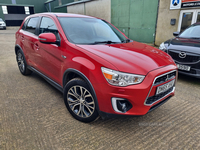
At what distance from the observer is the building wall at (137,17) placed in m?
10.9

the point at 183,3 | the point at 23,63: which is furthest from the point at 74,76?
the point at 183,3

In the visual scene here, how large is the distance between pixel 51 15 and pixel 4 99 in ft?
6.37

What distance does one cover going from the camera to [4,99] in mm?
3162

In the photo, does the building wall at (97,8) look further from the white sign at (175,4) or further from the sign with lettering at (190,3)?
the sign with lettering at (190,3)

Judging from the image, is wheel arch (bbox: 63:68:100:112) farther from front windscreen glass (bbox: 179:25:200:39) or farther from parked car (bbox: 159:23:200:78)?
front windscreen glass (bbox: 179:25:200:39)

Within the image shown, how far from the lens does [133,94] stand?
1.93 m

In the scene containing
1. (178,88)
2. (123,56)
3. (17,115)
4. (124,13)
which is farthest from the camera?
(124,13)

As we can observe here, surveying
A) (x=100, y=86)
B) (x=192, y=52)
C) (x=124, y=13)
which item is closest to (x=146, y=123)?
(x=100, y=86)

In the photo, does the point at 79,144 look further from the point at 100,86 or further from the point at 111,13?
the point at 111,13

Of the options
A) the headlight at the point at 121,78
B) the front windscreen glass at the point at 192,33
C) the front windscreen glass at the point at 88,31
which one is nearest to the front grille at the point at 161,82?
the headlight at the point at 121,78

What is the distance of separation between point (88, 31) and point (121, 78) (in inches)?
55.9

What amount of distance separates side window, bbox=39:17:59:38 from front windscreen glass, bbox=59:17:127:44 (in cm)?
18

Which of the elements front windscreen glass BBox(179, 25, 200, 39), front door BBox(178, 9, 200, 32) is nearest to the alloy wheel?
front windscreen glass BBox(179, 25, 200, 39)

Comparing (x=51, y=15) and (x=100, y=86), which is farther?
(x=51, y=15)
